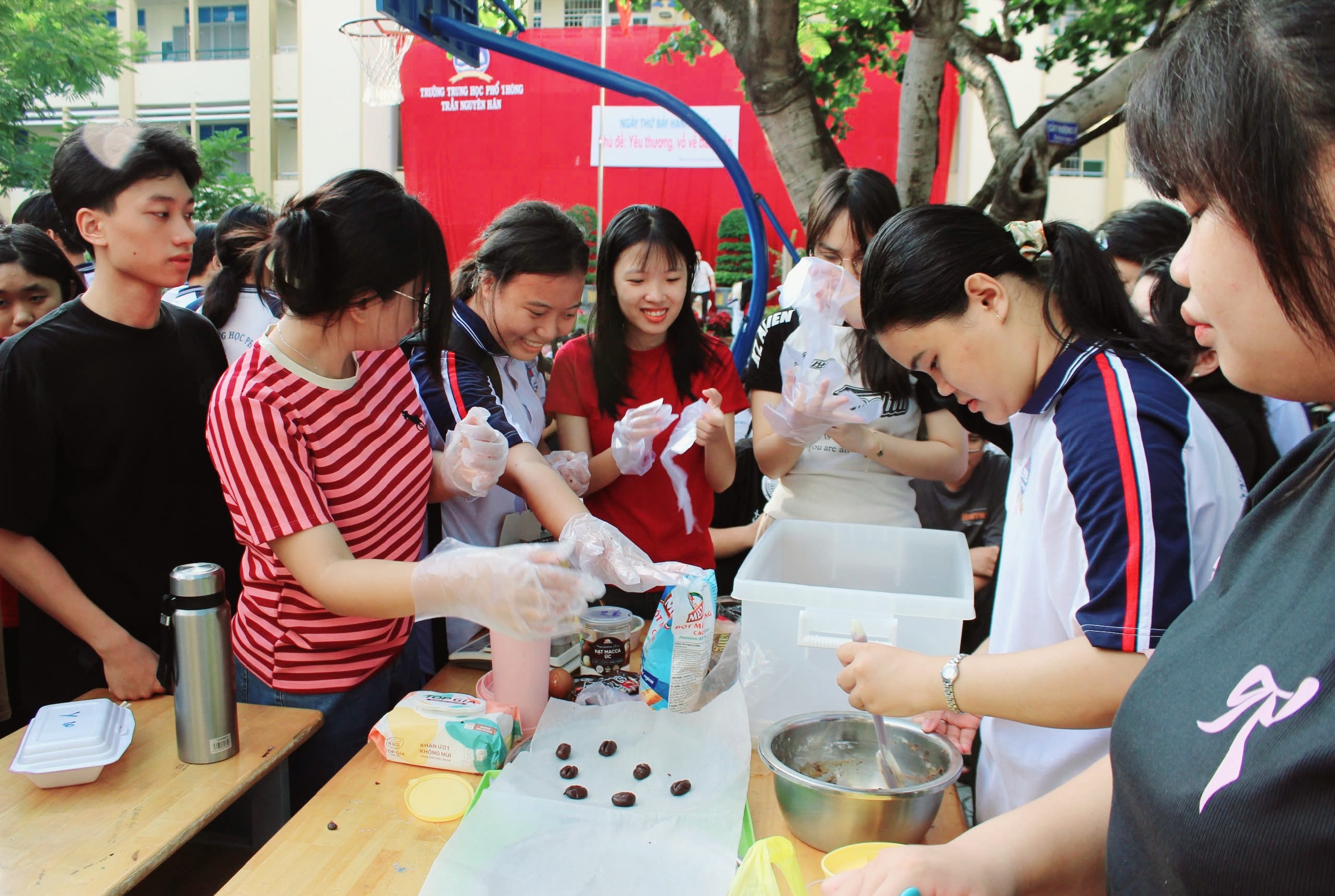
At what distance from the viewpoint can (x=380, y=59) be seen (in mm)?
4656

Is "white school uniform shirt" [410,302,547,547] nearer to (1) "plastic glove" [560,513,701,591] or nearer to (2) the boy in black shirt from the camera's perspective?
(1) "plastic glove" [560,513,701,591]

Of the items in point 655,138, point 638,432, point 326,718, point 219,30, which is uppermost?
point 219,30

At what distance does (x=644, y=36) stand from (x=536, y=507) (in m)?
13.1

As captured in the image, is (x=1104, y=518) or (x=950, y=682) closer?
(x=1104, y=518)

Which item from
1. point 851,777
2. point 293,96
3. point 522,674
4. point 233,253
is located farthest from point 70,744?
point 293,96

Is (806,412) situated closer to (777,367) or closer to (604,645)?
(777,367)

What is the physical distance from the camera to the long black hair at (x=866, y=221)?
2377mm

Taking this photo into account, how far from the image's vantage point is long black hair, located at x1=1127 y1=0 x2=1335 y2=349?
60 cm

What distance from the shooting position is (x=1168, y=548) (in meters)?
1.05

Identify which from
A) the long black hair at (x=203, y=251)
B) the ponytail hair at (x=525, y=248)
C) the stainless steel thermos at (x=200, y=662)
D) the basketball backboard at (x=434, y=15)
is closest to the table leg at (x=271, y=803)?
the stainless steel thermos at (x=200, y=662)

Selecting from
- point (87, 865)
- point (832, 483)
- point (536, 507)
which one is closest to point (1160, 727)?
point (87, 865)

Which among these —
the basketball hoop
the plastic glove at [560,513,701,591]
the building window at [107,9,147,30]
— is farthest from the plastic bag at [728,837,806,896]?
the building window at [107,9,147,30]

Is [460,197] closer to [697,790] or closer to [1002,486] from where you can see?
[1002,486]

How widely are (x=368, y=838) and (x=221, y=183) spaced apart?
1368 cm
